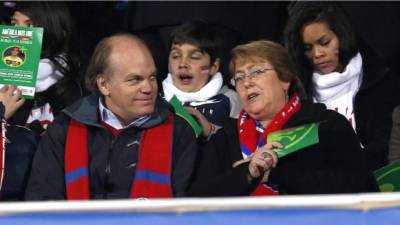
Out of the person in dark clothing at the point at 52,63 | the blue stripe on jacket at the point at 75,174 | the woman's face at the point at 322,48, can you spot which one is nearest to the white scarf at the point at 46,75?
the person in dark clothing at the point at 52,63

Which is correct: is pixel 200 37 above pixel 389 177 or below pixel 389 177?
above

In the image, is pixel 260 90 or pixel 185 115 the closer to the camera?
pixel 260 90

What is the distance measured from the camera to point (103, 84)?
3.95m

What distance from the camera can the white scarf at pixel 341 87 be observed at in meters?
4.59

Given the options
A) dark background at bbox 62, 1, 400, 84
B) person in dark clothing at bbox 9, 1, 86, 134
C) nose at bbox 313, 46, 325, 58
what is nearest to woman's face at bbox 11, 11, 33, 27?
person in dark clothing at bbox 9, 1, 86, 134

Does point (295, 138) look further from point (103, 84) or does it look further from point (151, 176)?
point (103, 84)

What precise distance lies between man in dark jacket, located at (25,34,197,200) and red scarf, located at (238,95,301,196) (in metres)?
0.20

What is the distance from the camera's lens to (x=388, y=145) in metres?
4.34

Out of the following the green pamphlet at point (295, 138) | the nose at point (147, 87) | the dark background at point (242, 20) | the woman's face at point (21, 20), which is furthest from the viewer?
the dark background at point (242, 20)

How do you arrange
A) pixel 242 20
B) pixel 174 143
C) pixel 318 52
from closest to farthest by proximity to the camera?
1. pixel 174 143
2. pixel 318 52
3. pixel 242 20

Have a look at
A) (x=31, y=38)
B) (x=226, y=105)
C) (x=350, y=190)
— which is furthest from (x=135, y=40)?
(x=350, y=190)

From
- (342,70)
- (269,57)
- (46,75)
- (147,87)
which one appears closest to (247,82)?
(269,57)

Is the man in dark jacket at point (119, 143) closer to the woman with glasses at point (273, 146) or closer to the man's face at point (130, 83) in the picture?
the man's face at point (130, 83)

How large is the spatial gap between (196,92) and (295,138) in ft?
3.83
